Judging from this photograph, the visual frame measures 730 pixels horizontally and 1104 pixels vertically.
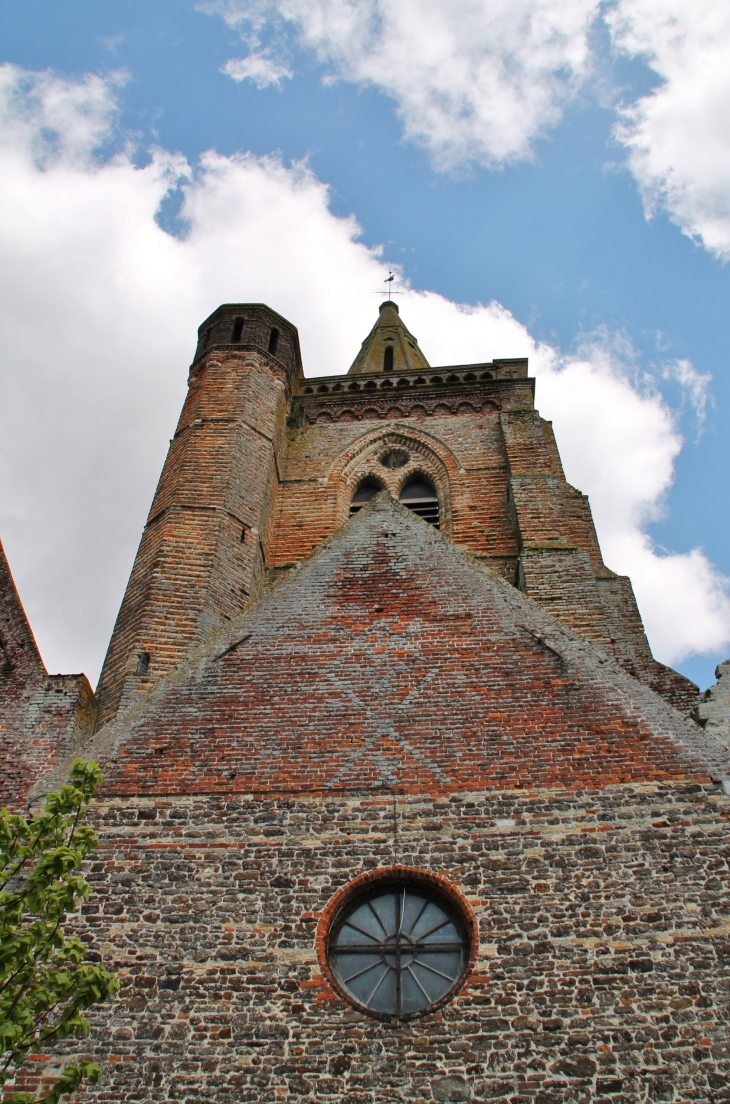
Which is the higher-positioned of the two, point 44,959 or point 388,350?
point 388,350

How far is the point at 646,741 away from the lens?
686 centimetres

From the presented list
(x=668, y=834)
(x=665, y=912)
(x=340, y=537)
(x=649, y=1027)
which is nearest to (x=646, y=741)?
(x=668, y=834)

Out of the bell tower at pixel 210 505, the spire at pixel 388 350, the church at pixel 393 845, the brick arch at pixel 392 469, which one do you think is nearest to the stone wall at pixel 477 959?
the church at pixel 393 845

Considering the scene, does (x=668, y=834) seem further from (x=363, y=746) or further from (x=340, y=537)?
(x=340, y=537)

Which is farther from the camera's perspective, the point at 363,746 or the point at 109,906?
the point at 363,746

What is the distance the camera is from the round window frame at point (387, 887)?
18.5ft

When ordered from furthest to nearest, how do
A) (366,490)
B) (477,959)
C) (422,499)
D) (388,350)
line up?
1. (388,350)
2. (366,490)
3. (422,499)
4. (477,959)

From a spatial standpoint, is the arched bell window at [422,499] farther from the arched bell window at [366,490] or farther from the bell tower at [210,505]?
the bell tower at [210,505]

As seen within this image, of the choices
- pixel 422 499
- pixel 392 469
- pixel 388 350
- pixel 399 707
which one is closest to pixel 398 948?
pixel 399 707

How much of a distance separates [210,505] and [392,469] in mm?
5094

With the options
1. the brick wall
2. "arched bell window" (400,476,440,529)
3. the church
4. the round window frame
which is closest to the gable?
the church

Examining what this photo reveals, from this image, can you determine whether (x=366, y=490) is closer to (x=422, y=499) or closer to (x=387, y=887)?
(x=422, y=499)

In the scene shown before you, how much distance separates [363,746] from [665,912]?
2.48 m

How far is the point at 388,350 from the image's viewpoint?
23641mm
